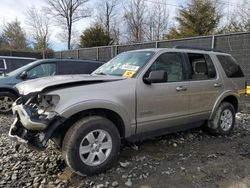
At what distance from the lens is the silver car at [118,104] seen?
3.77 meters

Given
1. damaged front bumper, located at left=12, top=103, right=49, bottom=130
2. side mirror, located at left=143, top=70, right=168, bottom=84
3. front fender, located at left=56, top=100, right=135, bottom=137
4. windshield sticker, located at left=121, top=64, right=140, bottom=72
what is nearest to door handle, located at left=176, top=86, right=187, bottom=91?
side mirror, located at left=143, top=70, right=168, bottom=84

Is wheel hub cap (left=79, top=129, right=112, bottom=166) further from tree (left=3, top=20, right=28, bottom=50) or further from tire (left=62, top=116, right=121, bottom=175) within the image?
tree (left=3, top=20, right=28, bottom=50)

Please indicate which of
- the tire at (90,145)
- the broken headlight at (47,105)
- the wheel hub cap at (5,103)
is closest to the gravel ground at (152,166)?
the tire at (90,145)

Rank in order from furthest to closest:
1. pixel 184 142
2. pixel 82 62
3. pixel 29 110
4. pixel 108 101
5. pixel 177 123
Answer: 1. pixel 82 62
2. pixel 184 142
3. pixel 177 123
4. pixel 108 101
5. pixel 29 110

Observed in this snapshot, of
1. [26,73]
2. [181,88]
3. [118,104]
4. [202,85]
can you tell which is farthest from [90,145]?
[26,73]

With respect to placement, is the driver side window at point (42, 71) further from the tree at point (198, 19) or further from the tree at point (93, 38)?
the tree at point (93, 38)

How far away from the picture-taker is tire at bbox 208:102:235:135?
5.98 metres

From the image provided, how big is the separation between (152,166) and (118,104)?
113 centimetres

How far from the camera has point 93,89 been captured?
400cm

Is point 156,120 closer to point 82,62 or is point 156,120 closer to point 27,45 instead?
point 82,62

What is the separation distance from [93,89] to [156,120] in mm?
1307

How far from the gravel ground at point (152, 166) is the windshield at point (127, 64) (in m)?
1.41

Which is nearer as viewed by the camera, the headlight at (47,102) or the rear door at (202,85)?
the headlight at (47,102)

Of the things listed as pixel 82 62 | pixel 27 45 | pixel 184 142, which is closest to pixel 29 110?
pixel 184 142
